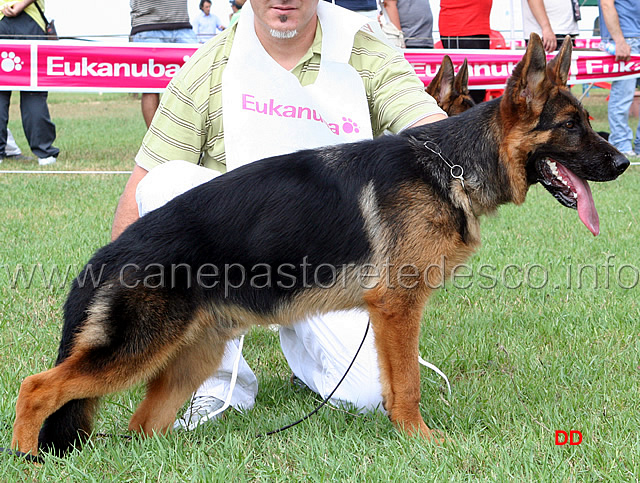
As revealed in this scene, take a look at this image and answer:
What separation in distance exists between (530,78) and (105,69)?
771 centimetres

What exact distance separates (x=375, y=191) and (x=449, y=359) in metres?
1.30

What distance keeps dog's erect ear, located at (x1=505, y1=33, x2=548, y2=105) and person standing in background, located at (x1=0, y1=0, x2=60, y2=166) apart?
7.84m

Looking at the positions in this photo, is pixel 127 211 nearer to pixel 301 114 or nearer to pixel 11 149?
pixel 301 114

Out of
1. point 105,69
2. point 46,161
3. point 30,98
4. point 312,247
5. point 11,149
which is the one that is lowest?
point 11,149

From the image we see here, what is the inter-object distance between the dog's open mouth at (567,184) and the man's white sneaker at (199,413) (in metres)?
1.75

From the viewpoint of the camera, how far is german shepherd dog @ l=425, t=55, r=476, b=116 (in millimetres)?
4941

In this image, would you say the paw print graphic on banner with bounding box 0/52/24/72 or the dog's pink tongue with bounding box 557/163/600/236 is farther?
the paw print graphic on banner with bounding box 0/52/24/72

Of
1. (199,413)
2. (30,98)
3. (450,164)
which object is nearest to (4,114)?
(30,98)

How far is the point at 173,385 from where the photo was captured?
9.78 ft

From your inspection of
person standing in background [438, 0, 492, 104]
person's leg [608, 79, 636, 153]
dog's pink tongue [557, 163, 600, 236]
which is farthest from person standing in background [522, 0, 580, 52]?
dog's pink tongue [557, 163, 600, 236]

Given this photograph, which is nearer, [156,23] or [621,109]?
[156,23]

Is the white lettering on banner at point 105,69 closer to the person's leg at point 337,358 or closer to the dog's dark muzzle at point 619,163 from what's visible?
the person's leg at point 337,358

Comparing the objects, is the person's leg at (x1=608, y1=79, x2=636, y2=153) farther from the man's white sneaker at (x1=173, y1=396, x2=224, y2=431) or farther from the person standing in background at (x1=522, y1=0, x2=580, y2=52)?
the man's white sneaker at (x1=173, y1=396, x2=224, y2=431)

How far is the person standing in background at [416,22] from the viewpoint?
1008 cm
